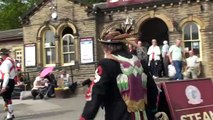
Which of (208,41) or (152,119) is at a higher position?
(208,41)

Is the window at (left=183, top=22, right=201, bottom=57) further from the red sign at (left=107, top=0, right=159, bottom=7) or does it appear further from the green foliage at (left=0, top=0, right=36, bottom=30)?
the green foliage at (left=0, top=0, right=36, bottom=30)

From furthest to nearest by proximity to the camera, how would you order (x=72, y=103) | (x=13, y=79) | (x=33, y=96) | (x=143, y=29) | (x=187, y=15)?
(x=143, y=29)
(x=187, y=15)
(x=33, y=96)
(x=72, y=103)
(x=13, y=79)

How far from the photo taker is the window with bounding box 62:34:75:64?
24.5 m

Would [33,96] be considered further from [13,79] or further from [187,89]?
[187,89]

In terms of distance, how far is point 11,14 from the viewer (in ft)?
182

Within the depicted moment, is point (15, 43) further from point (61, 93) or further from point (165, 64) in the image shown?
point (165, 64)

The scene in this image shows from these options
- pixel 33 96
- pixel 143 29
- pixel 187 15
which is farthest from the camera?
pixel 143 29

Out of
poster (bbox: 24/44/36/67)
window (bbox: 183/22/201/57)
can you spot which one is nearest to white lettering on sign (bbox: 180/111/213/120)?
window (bbox: 183/22/201/57)

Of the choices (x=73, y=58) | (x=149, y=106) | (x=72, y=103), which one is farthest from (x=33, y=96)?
(x=149, y=106)

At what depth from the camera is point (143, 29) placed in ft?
78.3

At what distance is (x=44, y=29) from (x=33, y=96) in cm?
673

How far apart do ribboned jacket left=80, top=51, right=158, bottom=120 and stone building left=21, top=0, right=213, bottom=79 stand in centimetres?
1499

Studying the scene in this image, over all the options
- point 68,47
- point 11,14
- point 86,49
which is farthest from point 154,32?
point 11,14

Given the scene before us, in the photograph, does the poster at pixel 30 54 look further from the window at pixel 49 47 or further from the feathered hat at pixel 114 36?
the feathered hat at pixel 114 36
